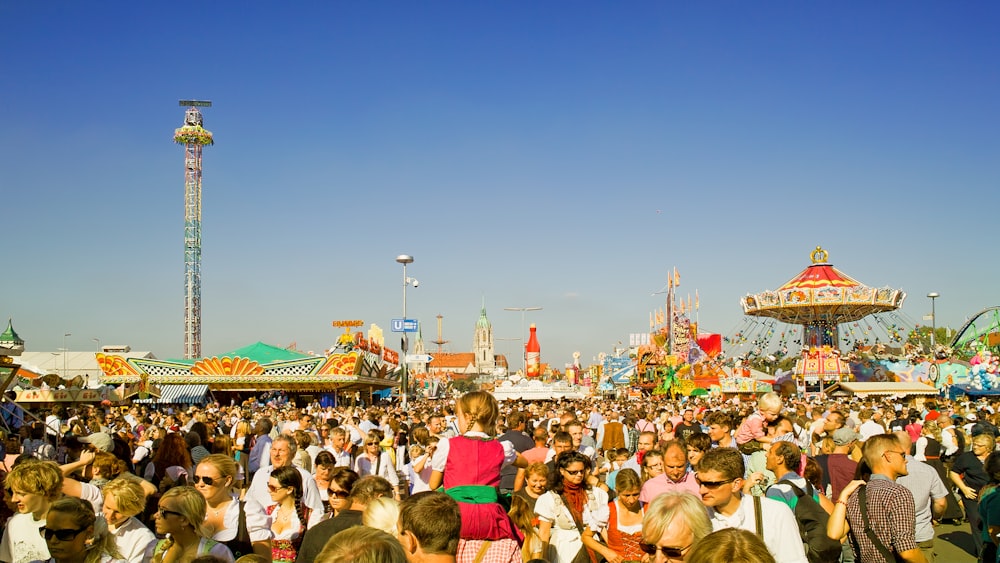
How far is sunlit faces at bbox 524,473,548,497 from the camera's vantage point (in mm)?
5754

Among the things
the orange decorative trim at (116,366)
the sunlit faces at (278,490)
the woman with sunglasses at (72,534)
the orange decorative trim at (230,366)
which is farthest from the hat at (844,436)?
the orange decorative trim at (116,366)

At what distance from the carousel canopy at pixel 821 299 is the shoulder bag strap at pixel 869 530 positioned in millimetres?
62998

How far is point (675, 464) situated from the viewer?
19.7 ft

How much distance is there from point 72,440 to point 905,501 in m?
7.40

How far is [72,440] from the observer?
8.35 metres

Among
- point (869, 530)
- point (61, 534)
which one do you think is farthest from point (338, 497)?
point (869, 530)

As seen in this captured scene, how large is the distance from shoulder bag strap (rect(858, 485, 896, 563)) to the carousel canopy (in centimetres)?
6300

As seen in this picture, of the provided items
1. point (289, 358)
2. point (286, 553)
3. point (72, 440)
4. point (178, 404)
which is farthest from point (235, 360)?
point (286, 553)

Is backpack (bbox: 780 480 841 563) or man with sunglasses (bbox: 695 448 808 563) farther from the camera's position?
backpack (bbox: 780 480 841 563)

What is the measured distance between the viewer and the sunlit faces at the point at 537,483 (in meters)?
5.75

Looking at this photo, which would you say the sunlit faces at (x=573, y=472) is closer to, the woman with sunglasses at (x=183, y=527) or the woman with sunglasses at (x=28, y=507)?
the woman with sunglasses at (x=183, y=527)

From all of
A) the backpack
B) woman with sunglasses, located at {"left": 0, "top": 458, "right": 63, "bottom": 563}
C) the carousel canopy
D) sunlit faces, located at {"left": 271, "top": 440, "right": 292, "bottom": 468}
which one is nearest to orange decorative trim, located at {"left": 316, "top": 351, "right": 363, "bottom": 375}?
the carousel canopy

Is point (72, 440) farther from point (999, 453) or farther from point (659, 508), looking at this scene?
point (999, 453)

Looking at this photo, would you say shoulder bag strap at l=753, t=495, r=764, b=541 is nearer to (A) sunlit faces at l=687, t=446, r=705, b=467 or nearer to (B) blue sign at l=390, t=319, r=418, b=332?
(A) sunlit faces at l=687, t=446, r=705, b=467
